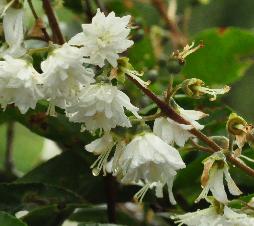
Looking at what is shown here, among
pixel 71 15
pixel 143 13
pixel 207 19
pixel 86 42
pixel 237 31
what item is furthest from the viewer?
pixel 207 19

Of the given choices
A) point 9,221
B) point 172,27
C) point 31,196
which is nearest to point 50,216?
point 31,196

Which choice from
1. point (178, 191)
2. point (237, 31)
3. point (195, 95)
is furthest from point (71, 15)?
point (195, 95)

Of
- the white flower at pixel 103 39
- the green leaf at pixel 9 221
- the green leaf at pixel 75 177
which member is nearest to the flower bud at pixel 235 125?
the white flower at pixel 103 39

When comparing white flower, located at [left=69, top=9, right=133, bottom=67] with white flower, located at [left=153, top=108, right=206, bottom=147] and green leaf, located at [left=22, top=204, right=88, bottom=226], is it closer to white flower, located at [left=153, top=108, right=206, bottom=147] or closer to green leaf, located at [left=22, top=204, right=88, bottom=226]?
white flower, located at [left=153, top=108, right=206, bottom=147]

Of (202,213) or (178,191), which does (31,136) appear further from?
(202,213)

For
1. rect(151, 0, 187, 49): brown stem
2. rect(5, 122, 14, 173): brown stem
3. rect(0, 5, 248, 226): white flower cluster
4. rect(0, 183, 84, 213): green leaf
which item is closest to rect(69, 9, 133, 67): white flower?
rect(0, 5, 248, 226): white flower cluster

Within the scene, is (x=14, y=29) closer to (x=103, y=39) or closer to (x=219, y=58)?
(x=103, y=39)
